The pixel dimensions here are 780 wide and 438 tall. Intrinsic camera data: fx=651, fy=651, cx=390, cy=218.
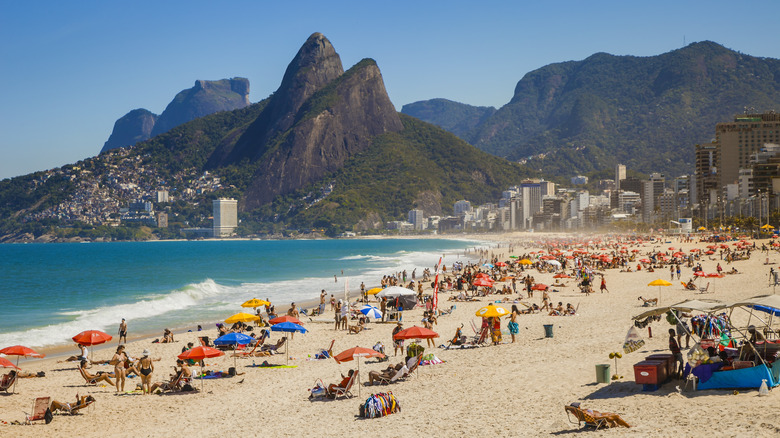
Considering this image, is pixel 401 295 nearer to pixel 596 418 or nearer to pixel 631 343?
pixel 631 343

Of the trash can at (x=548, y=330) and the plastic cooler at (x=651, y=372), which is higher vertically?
the plastic cooler at (x=651, y=372)

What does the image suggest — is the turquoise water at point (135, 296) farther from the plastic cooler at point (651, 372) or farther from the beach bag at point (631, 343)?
the plastic cooler at point (651, 372)

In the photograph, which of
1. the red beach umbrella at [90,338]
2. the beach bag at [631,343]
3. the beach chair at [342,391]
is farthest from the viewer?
the red beach umbrella at [90,338]

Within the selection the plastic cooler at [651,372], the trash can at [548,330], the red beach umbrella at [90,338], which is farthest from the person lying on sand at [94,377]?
the plastic cooler at [651,372]

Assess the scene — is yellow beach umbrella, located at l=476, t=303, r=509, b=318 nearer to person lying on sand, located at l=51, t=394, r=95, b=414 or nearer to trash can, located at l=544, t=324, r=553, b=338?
trash can, located at l=544, t=324, r=553, b=338

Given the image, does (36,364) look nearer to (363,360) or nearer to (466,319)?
(363,360)

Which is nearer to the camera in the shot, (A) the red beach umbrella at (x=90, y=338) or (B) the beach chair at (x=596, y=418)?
(B) the beach chair at (x=596, y=418)
